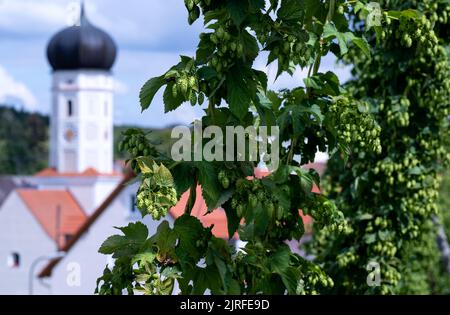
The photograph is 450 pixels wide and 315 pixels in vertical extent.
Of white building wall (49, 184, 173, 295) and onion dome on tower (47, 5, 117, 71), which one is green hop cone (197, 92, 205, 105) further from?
onion dome on tower (47, 5, 117, 71)

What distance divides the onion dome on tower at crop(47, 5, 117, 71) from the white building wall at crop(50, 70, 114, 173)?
4291 millimetres

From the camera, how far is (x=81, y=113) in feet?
306

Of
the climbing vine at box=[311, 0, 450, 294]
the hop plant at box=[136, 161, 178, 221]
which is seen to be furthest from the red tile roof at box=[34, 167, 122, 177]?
the hop plant at box=[136, 161, 178, 221]

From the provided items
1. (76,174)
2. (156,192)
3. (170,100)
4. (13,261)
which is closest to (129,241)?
(156,192)

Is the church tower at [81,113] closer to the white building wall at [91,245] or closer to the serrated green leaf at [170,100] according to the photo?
the white building wall at [91,245]

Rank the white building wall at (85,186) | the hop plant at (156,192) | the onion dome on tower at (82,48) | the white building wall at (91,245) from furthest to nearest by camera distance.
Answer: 1. the white building wall at (85,186)
2. the onion dome on tower at (82,48)
3. the white building wall at (91,245)
4. the hop plant at (156,192)

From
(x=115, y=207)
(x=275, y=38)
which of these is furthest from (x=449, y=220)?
(x=275, y=38)

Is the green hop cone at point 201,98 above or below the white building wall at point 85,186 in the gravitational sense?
below

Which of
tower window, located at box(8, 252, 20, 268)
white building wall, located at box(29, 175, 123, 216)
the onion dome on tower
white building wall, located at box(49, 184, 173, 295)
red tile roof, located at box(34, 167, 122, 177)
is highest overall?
the onion dome on tower

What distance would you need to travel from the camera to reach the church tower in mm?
85938

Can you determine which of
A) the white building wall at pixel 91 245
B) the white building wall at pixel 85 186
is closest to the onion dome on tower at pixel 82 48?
the white building wall at pixel 85 186

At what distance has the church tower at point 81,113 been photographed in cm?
8594
